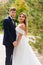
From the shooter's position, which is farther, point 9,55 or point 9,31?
point 9,55

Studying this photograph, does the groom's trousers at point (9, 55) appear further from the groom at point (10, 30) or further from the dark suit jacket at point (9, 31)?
the dark suit jacket at point (9, 31)

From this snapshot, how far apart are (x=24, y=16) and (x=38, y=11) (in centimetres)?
293

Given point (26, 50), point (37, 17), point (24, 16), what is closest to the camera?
point (24, 16)

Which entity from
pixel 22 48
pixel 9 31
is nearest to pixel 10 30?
pixel 9 31

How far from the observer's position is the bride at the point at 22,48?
500cm

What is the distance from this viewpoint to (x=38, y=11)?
7848 millimetres

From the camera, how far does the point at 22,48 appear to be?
5227 mm

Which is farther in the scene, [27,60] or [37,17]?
[37,17]

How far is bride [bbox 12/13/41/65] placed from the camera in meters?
5.00

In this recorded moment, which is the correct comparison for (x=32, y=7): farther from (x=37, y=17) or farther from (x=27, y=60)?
(x=27, y=60)

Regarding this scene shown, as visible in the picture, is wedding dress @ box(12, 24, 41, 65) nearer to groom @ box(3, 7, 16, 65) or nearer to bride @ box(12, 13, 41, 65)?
bride @ box(12, 13, 41, 65)

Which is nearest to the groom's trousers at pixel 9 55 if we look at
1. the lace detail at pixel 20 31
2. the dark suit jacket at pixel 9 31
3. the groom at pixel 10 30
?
the groom at pixel 10 30

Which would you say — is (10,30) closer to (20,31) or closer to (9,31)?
(9,31)

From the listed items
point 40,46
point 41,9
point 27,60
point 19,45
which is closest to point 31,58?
point 27,60
